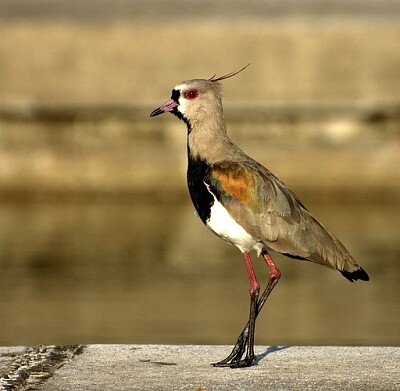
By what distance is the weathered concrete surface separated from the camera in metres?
5.71

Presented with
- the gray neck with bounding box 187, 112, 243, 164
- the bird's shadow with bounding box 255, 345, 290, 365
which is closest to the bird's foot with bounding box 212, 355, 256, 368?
the bird's shadow with bounding box 255, 345, 290, 365

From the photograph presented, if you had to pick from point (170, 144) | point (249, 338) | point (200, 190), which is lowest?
point (249, 338)

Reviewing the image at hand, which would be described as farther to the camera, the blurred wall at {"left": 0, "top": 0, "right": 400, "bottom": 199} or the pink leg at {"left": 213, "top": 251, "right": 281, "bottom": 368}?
the blurred wall at {"left": 0, "top": 0, "right": 400, "bottom": 199}

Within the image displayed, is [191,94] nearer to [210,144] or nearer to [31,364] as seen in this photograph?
[210,144]

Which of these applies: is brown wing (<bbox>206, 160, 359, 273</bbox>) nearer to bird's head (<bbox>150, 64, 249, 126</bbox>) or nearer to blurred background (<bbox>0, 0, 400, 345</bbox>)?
bird's head (<bbox>150, 64, 249, 126</bbox>)

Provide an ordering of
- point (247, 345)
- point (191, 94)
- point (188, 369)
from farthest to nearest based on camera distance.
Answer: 1. point (191, 94)
2. point (247, 345)
3. point (188, 369)

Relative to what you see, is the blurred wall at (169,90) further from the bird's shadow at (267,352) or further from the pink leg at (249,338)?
the pink leg at (249,338)

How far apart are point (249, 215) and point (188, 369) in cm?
79

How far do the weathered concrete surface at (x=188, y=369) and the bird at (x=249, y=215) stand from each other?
7.1 inches

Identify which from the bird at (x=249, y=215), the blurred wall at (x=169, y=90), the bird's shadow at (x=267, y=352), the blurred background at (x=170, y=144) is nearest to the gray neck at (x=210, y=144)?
the bird at (x=249, y=215)

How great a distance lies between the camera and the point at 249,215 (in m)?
6.23

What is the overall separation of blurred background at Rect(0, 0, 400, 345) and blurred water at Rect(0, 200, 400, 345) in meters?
0.04

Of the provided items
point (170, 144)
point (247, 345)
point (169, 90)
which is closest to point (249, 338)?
point (247, 345)

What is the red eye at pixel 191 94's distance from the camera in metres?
6.53
